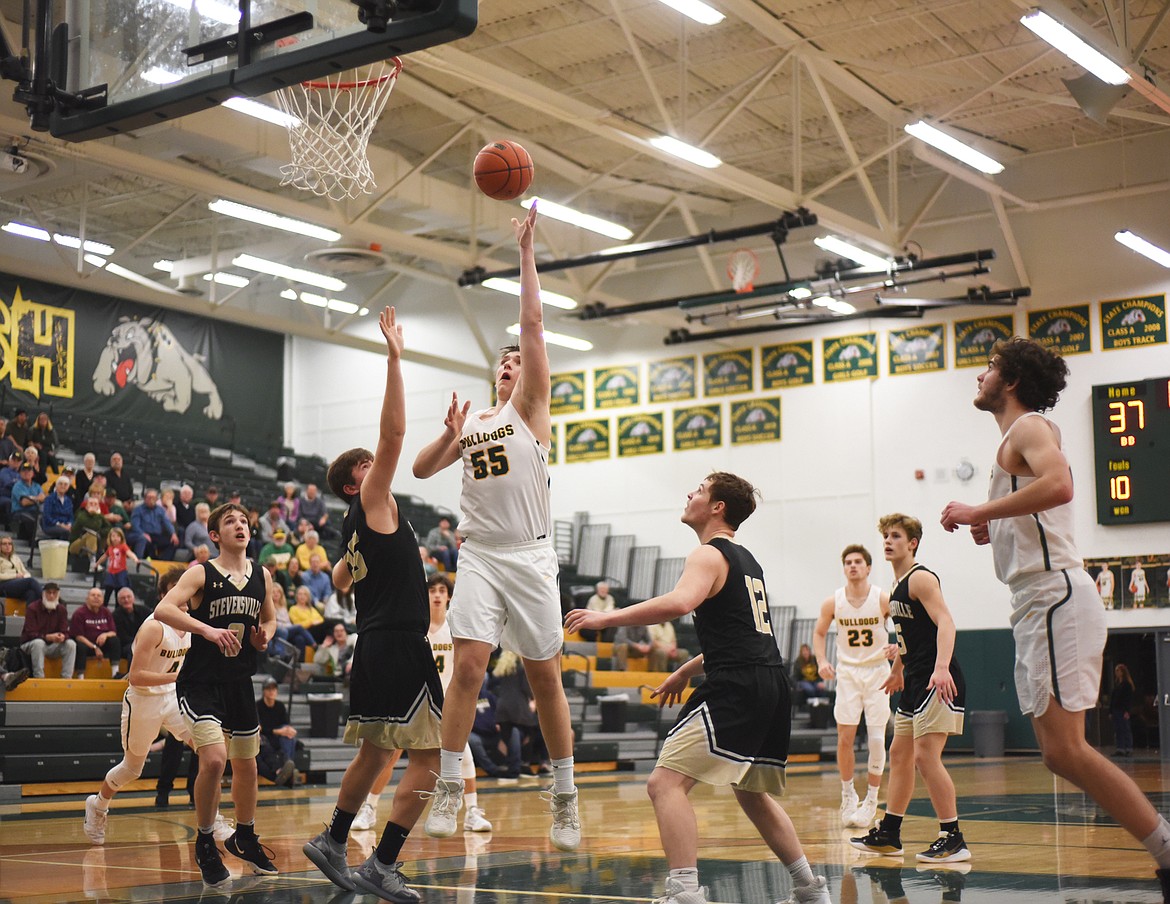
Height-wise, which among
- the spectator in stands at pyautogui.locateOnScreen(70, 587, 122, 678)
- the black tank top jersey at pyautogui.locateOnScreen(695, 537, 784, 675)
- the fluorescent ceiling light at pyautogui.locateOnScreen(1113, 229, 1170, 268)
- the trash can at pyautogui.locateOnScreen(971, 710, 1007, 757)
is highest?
the fluorescent ceiling light at pyautogui.locateOnScreen(1113, 229, 1170, 268)

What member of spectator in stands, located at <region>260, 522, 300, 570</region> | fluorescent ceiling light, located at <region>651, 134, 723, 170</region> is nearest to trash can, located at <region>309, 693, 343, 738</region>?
spectator in stands, located at <region>260, 522, 300, 570</region>

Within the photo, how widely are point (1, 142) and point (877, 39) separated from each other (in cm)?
1279

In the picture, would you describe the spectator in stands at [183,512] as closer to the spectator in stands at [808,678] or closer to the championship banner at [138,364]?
the championship banner at [138,364]

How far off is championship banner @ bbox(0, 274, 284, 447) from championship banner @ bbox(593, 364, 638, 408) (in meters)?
7.99

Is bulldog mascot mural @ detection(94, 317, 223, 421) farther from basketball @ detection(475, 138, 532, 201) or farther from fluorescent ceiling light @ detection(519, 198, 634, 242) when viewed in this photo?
basketball @ detection(475, 138, 532, 201)

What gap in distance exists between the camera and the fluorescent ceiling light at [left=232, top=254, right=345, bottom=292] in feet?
78.8

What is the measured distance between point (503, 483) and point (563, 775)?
1.33 metres

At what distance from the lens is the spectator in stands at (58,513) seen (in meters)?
17.3

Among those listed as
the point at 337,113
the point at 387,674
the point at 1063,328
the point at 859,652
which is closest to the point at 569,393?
the point at 1063,328

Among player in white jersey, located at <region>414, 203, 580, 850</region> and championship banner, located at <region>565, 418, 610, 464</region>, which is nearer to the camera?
player in white jersey, located at <region>414, 203, 580, 850</region>

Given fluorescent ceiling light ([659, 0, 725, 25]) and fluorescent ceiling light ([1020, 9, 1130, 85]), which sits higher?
fluorescent ceiling light ([659, 0, 725, 25])

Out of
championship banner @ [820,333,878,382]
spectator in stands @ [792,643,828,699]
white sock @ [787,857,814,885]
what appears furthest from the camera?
championship banner @ [820,333,878,382]

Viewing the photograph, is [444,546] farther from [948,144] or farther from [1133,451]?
[1133,451]

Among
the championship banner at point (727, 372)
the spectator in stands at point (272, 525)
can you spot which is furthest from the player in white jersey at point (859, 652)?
the championship banner at point (727, 372)
